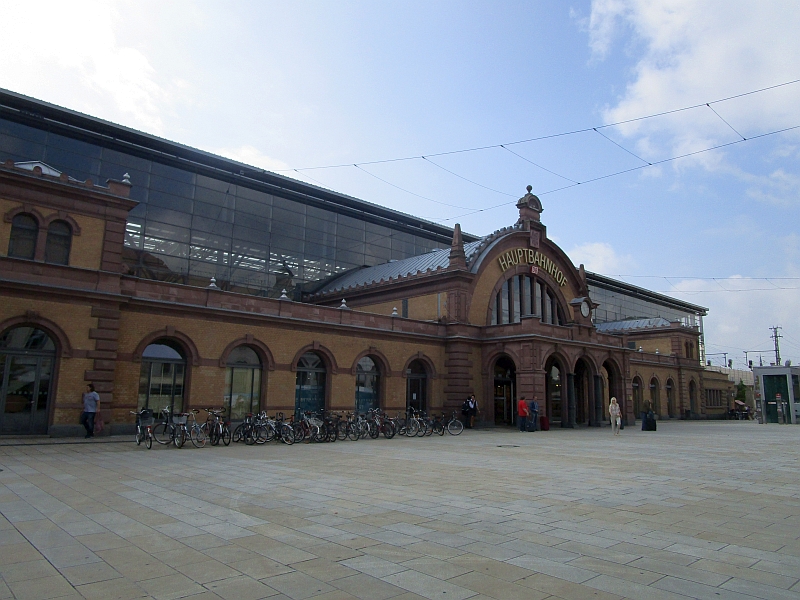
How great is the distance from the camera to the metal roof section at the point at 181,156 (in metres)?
29.7

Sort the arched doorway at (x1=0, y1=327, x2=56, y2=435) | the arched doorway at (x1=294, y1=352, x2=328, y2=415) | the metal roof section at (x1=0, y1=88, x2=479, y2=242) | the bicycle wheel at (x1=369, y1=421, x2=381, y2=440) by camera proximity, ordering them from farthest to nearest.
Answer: the metal roof section at (x1=0, y1=88, x2=479, y2=242), the arched doorway at (x1=294, y1=352, x2=328, y2=415), the bicycle wheel at (x1=369, y1=421, x2=381, y2=440), the arched doorway at (x1=0, y1=327, x2=56, y2=435)

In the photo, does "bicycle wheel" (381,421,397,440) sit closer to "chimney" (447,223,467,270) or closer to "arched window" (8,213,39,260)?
"chimney" (447,223,467,270)

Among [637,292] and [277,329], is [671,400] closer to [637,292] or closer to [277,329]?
[637,292]

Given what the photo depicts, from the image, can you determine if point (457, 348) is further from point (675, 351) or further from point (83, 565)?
point (675, 351)

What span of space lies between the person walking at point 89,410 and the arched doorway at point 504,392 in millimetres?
21785

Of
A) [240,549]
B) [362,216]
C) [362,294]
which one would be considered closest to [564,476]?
[240,549]

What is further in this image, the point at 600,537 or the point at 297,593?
the point at 600,537

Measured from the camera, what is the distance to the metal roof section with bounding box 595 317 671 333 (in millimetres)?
60612

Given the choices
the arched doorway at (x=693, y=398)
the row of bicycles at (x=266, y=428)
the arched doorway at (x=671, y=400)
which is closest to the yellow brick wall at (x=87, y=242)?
the row of bicycles at (x=266, y=428)

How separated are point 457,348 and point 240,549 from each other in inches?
→ 1031

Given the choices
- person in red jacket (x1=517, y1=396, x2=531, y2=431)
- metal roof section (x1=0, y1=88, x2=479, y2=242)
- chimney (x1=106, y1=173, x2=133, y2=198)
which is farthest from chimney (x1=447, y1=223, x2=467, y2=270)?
chimney (x1=106, y1=173, x2=133, y2=198)

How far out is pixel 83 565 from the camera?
19.5 ft

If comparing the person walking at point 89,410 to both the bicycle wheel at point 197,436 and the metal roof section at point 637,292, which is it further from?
the metal roof section at point 637,292

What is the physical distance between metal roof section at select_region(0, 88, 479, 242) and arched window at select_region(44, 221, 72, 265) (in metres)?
12.9
